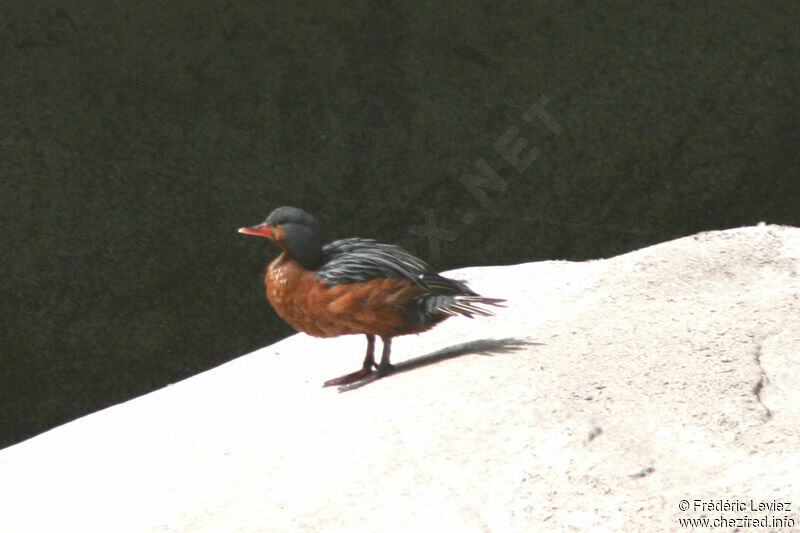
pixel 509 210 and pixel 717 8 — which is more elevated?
pixel 717 8

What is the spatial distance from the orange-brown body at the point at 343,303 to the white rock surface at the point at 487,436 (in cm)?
20

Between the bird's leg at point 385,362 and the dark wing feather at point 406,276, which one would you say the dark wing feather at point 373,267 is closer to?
the dark wing feather at point 406,276

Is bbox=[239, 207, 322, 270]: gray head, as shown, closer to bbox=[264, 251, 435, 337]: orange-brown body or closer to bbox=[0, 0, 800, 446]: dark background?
bbox=[264, 251, 435, 337]: orange-brown body

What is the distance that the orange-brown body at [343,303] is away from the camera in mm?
3299

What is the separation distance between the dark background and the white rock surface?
1482 millimetres

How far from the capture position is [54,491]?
301 centimetres

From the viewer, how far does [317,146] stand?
5.24 metres

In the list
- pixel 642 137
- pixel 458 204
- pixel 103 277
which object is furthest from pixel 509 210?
pixel 103 277

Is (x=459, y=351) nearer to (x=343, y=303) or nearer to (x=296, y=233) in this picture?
(x=343, y=303)

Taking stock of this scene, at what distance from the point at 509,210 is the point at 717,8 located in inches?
60.6

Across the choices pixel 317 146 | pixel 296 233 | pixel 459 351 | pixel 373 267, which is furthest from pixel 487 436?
pixel 317 146

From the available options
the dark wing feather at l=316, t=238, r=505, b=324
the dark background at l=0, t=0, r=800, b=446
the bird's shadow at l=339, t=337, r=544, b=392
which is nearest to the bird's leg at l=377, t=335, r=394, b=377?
the bird's shadow at l=339, t=337, r=544, b=392

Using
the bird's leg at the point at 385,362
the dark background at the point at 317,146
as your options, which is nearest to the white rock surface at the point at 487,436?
the bird's leg at the point at 385,362

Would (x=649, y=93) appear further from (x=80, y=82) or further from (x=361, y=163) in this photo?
(x=80, y=82)
